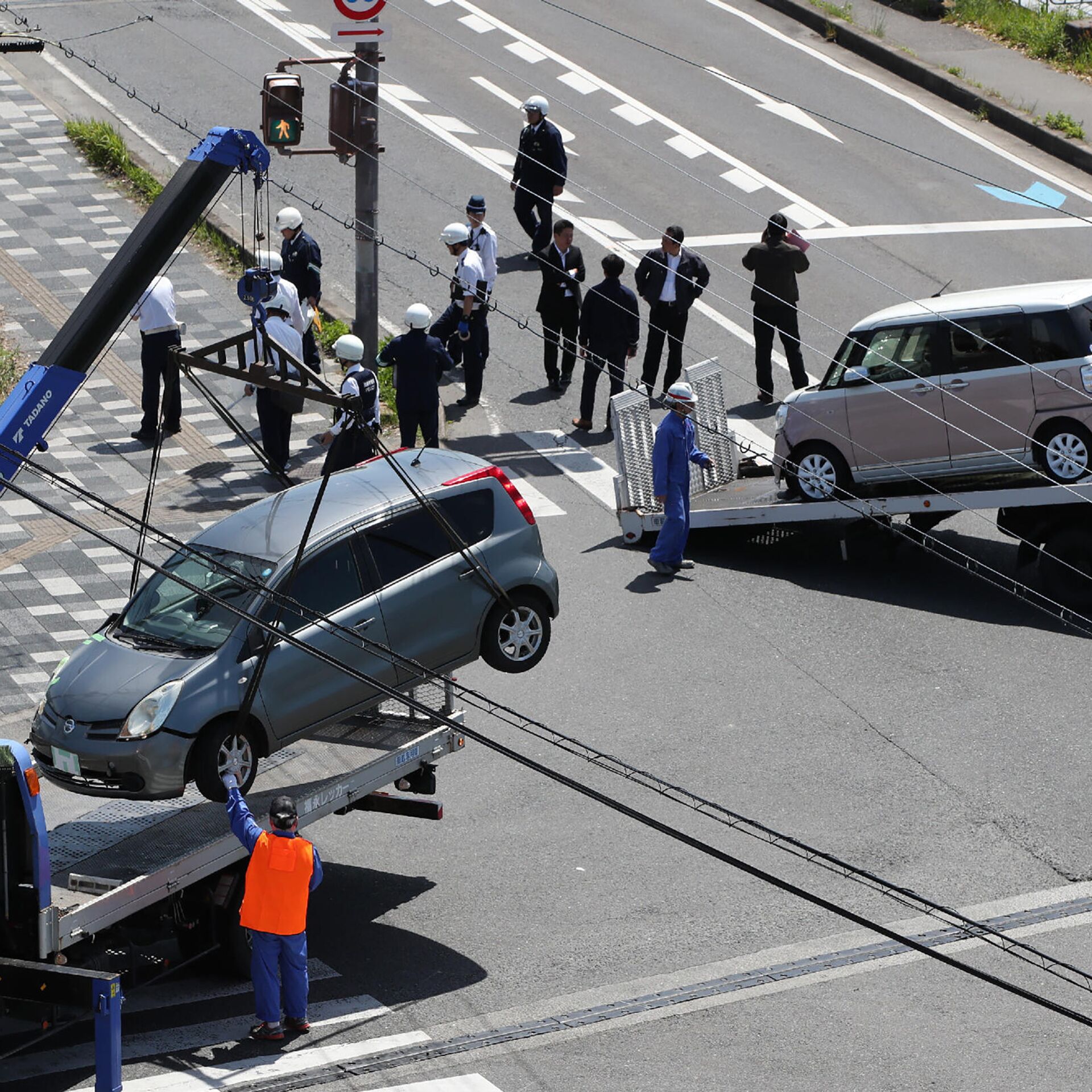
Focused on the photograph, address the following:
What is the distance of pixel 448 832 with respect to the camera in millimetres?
14195

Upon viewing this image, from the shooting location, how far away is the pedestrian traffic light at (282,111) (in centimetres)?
1977

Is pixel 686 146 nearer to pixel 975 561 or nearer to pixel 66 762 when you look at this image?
pixel 975 561

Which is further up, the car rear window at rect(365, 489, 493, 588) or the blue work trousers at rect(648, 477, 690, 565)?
the car rear window at rect(365, 489, 493, 588)

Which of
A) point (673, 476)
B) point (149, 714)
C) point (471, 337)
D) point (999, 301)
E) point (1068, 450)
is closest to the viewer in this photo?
point (149, 714)

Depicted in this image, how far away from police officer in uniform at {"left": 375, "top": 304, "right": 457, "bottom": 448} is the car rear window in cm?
578

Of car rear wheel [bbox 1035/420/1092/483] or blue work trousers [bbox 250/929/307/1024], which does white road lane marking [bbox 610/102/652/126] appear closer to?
car rear wheel [bbox 1035/420/1092/483]

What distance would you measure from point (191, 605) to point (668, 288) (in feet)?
32.3

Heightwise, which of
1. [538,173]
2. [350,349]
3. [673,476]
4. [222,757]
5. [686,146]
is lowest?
[222,757]

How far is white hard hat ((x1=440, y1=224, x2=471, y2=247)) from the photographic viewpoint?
70.2 feet

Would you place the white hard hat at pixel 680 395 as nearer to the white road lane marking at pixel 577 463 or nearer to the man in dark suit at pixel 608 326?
the white road lane marking at pixel 577 463

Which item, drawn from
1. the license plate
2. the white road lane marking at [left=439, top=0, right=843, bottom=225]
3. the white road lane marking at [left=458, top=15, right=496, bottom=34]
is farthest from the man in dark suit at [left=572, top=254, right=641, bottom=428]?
the white road lane marking at [left=458, top=15, right=496, bottom=34]

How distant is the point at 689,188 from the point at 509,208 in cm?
262

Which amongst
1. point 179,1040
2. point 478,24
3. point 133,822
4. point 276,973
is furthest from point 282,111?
point 478,24

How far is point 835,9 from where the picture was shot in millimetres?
32281
